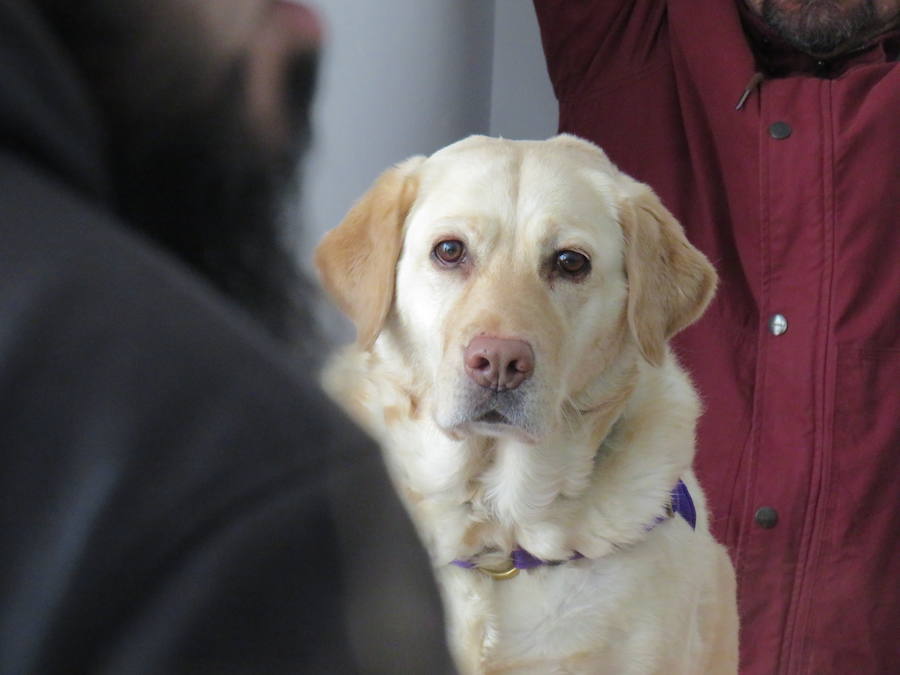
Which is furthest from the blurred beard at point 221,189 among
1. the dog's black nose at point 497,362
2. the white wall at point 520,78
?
the white wall at point 520,78

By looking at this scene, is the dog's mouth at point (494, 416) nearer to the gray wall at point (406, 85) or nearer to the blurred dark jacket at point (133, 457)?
the gray wall at point (406, 85)

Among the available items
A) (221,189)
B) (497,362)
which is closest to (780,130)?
(497,362)

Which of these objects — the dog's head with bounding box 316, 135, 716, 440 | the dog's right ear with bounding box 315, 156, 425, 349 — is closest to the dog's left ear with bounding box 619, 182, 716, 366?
the dog's head with bounding box 316, 135, 716, 440

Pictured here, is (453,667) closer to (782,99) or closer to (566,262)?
(566,262)

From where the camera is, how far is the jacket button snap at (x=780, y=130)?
150 centimetres

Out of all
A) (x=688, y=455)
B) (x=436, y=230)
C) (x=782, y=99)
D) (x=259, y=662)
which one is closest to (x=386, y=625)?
(x=259, y=662)

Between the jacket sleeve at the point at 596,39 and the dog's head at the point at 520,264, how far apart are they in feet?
1.93

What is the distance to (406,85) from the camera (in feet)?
3.34

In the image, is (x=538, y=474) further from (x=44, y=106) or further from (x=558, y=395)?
(x=44, y=106)

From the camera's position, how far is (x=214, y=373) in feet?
0.58

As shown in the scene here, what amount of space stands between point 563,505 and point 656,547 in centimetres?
10

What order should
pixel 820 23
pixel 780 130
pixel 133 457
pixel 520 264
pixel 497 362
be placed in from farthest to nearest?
pixel 820 23 < pixel 780 130 < pixel 520 264 < pixel 497 362 < pixel 133 457

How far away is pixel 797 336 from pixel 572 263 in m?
0.66

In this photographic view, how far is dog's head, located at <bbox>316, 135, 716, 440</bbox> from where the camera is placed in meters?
0.94
